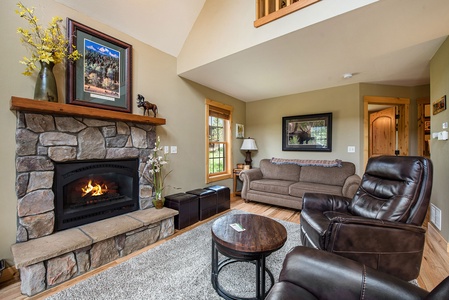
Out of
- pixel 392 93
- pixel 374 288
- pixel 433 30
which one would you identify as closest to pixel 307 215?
pixel 374 288

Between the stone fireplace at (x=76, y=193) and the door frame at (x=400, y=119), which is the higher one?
the door frame at (x=400, y=119)

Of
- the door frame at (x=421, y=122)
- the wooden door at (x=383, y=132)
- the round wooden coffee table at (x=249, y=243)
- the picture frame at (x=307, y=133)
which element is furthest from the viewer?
the wooden door at (x=383, y=132)

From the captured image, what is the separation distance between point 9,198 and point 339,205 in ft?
11.0

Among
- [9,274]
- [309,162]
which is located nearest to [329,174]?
[309,162]

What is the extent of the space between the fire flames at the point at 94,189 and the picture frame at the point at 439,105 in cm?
425

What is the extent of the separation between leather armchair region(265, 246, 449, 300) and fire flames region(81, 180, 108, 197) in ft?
7.58

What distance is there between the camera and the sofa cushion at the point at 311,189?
3205 millimetres

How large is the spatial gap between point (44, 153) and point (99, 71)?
1106 mm

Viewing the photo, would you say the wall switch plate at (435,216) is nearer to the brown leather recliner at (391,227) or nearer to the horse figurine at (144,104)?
the brown leather recliner at (391,227)

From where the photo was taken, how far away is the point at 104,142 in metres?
2.32

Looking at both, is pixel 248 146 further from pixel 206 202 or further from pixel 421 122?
pixel 421 122

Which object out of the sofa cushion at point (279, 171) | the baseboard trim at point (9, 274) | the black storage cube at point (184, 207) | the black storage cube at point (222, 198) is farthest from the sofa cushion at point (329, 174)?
the baseboard trim at point (9, 274)

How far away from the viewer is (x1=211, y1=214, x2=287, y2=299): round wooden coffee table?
1331 mm

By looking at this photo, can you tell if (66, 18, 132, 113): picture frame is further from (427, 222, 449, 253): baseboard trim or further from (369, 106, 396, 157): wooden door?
(369, 106, 396, 157): wooden door
